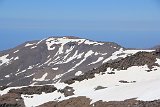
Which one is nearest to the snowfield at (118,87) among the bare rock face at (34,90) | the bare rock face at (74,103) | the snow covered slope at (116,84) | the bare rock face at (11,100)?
the snow covered slope at (116,84)

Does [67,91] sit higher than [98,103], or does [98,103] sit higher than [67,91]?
[98,103]

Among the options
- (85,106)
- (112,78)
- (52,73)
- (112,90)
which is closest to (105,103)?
(85,106)

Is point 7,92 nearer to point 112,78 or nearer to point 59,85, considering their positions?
point 59,85

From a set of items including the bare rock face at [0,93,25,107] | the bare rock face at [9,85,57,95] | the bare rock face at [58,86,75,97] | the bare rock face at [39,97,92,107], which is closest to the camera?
the bare rock face at [39,97,92,107]

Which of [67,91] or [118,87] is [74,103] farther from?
[67,91]

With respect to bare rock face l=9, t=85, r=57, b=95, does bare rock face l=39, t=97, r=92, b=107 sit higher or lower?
higher

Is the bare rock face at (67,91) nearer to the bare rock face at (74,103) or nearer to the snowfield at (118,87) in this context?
the snowfield at (118,87)

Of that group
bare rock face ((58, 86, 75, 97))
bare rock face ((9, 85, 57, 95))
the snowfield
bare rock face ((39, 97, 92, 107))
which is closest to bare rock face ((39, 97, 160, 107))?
bare rock face ((39, 97, 92, 107))

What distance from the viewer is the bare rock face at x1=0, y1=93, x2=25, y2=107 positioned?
54594 millimetres

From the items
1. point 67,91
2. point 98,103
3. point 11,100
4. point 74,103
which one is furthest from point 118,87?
point 11,100

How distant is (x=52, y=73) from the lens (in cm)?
18712

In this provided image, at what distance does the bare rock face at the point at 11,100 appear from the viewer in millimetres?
54594

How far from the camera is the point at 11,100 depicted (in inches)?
2219

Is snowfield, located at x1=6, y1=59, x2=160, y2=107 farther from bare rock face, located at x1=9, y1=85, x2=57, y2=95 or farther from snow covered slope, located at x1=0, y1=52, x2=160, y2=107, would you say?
bare rock face, located at x1=9, y1=85, x2=57, y2=95
